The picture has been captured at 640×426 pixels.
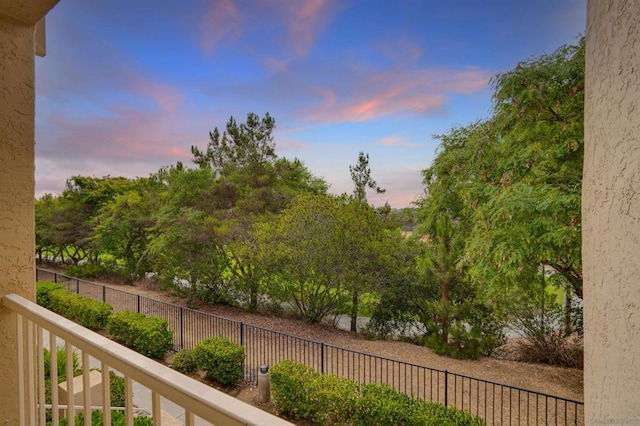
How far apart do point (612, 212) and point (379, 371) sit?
241 inches

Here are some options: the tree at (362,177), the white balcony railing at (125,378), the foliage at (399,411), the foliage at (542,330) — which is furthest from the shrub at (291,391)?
the tree at (362,177)

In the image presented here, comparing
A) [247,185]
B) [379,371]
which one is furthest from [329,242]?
[247,185]

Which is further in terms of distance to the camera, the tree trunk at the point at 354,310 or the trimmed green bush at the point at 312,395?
the tree trunk at the point at 354,310

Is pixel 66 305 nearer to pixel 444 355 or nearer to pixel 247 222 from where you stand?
pixel 247 222

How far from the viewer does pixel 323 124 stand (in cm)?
743

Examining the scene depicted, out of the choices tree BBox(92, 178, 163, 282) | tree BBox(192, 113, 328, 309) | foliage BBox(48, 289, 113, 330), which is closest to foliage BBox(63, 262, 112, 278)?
tree BBox(92, 178, 163, 282)

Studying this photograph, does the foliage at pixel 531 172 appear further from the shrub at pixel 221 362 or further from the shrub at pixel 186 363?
the shrub at pixel 186 363

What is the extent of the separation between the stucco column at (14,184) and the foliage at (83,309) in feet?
20.2

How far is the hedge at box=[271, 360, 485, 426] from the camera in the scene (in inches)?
134

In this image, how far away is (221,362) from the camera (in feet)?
15.8

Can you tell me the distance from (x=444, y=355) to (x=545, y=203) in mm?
4538

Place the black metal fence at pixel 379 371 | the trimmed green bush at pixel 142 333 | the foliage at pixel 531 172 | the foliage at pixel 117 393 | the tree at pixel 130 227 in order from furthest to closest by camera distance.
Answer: the tree at pixel 130 227 → the trimmed green bush at pixel 142 333 → the black metal fence at pixel 379 371 → the foliage at pixel 531 172 → the foliage at pixel 117 393

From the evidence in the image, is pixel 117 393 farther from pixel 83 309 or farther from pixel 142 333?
pixel 83 309

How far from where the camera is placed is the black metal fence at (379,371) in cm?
450
